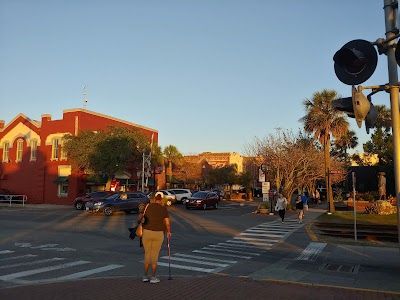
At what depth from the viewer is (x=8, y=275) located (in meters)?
9.55

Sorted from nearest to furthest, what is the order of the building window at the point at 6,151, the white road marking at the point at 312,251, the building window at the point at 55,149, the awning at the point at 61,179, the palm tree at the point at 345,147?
the white road marking at the point at 312,251 < the awning at the point at 61,179 < the building window at the point at 55,149 < the building window at the point at 6,151 < the palm tree at the point at 345,147

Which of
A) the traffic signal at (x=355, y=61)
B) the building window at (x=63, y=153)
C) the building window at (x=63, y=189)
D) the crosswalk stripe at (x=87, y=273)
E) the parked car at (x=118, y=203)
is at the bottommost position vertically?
the crosswalk stripe at (x=87, y=273)

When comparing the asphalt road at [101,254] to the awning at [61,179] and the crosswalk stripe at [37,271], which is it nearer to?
the crosswalk stripe at [37,271]

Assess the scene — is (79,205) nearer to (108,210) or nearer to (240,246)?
(108,210)

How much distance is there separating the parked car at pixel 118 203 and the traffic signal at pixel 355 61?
81.0ft

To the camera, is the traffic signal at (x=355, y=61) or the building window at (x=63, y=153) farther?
the building window at (x=63, y=153)

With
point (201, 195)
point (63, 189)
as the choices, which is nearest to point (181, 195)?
point (201, 195)

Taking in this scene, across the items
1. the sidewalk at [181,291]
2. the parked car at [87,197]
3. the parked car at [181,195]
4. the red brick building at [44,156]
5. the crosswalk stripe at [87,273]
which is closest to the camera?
the sidewalk at [181,291]

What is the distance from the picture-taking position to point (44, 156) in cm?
5044

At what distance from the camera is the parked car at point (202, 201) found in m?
38.6

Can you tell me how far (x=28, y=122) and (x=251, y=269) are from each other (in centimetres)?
4749

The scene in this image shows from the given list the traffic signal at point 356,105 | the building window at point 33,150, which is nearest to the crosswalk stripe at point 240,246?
the traffic signal at point 356,105

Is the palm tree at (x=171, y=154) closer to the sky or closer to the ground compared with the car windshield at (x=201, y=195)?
closer to the sky

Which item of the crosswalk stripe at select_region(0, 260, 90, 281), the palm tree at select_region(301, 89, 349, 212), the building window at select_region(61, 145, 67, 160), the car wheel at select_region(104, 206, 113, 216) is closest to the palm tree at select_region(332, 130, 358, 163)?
the palm tree at select_region(301, 89, 349, 212)
